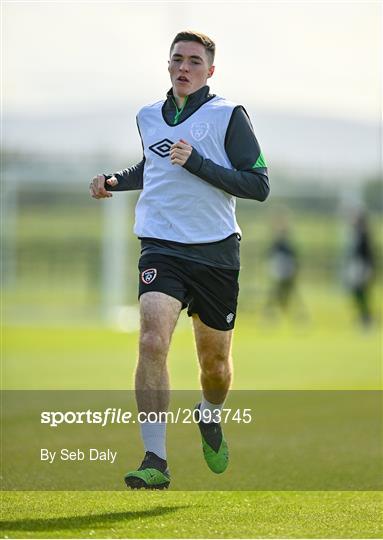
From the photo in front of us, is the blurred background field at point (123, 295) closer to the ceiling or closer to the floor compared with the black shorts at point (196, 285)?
closer to the floor

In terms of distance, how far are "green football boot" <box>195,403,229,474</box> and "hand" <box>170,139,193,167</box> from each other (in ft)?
5.62

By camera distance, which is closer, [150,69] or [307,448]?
[307,448]

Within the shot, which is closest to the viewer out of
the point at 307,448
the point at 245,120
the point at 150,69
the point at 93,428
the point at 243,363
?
the point at 245,120

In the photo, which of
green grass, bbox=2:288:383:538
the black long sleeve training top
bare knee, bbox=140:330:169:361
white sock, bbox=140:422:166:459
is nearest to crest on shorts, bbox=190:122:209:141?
the black long sleeve training top

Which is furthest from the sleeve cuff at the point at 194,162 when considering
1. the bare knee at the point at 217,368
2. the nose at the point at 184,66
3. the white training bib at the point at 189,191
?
the bare knee at the point at 217,368

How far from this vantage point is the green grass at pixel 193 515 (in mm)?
6340

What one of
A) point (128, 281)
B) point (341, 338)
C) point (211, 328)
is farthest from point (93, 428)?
point (128, 281)

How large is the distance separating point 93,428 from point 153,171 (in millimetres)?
3486

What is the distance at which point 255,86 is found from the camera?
82.6 ft

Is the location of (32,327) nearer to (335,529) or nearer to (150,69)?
(150,69)

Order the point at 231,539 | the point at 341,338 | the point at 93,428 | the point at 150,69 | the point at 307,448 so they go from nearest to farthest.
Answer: the point at 231,539 → the point at 307,448 → the point at 93,428 → the point at 341,338 → the point at 150,69

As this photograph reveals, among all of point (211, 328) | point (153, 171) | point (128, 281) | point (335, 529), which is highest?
point (153, 171)

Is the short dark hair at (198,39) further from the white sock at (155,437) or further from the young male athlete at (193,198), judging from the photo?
the white sock at (155,437)

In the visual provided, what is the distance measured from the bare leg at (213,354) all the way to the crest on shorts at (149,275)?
0.43 metres
